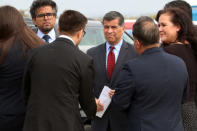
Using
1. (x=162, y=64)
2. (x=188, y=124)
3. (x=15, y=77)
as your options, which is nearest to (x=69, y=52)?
(x=15, y=77)

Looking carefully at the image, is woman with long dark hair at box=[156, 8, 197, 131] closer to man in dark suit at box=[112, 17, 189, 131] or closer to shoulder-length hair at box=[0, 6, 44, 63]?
man in dark suit at box=[112, 17, 189, 131]

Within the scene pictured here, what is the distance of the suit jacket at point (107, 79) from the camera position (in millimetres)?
3693

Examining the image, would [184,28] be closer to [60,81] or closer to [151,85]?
[151,85]

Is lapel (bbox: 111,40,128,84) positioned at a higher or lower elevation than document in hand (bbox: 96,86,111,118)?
higher

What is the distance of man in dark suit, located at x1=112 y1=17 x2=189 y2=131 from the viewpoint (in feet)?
9.35

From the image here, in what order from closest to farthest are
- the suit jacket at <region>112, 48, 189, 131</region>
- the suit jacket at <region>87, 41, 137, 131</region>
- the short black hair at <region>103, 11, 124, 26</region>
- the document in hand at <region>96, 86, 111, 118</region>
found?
1. the suit jacket at <region>112, 48, 189, 131</region>
2. the document in hand at <region>96, 86, 111, 118</region>
3. the suit jacket at <region>87, 41, 137, 131</region>
4. the short black hair at <region>103, 11, 124, 26</region>

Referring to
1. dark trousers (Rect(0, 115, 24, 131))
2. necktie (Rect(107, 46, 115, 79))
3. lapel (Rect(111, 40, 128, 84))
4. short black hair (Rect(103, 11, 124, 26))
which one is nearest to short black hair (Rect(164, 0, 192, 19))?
short black hair (Rect(103, 11, 124, 26))

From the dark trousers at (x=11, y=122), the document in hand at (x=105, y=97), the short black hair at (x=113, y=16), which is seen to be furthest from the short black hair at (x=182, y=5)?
the dark trousers at (x=11, y=122)

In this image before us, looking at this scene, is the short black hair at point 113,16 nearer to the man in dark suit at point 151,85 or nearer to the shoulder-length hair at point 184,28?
the shoulder-length hair at point 184,28

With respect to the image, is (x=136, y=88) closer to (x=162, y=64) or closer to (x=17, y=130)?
(x=162, y=64)

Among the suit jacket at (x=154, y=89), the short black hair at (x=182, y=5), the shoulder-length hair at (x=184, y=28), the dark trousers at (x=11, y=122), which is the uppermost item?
the short black hair at (x=182, y=5)

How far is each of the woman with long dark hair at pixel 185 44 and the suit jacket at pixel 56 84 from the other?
94 cm

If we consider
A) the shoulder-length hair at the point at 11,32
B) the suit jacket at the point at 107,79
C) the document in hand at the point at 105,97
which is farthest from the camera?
the suit jacket at the point at 107,79

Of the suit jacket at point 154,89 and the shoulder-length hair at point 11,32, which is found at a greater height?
the shoulder-length hair at point 11,32
